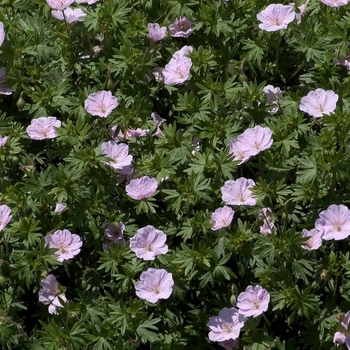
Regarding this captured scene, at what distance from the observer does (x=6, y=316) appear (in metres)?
3.30

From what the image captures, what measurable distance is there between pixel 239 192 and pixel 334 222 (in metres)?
0.36

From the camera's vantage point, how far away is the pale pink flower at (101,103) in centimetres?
365

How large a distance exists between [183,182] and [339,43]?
0.90m

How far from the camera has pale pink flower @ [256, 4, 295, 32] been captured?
3.82 m

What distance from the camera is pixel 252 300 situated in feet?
10.7

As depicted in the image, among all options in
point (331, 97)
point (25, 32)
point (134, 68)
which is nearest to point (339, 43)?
point (331, 97)

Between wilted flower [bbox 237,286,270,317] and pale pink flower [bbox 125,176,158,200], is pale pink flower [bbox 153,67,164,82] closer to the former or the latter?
pale pink flower [bbox 125,176,158,200]

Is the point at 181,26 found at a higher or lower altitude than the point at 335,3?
lower

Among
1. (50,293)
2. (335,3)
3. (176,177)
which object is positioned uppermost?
(335,3)

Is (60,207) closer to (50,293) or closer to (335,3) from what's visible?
(50,293)

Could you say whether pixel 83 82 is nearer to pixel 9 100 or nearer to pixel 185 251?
pixel 9 100

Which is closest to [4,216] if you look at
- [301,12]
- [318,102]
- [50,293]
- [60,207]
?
[60,207]

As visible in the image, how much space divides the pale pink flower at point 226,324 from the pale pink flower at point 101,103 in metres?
0.93

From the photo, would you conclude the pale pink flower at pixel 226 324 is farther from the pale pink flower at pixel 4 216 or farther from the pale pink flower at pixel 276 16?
the pale pink flower at pixel 276 16
